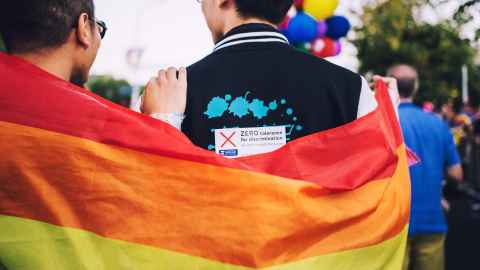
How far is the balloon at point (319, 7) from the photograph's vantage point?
17.8 ft

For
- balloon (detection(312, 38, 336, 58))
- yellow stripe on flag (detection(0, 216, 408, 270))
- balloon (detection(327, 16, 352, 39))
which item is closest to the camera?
yellow stripe on flag (detection(0, 216, 408, 270))

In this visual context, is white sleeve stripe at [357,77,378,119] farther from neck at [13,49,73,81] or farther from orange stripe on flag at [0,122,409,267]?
neck at [13,49,73,81]

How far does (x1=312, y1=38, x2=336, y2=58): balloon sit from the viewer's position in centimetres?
576

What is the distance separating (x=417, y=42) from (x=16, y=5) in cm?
3080

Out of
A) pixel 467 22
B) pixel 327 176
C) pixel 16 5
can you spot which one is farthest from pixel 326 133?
pixel 467 22

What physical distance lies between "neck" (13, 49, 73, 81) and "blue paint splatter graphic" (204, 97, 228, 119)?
1.64 ft

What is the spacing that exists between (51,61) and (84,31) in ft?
0.53

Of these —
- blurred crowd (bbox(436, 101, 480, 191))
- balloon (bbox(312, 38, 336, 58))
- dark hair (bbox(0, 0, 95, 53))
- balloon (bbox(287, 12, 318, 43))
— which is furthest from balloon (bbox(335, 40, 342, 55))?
blurred crowd (bbox(436, 101, 480, 191))

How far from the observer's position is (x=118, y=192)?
183 centimetres

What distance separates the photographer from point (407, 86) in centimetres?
486

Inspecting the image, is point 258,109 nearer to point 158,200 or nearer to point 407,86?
point 158,200

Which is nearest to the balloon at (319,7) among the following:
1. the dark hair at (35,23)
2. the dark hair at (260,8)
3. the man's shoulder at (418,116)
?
the man's shoulder at (418,116)

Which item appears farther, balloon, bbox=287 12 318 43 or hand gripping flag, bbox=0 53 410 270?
balloon, bbox=287 12 318 43

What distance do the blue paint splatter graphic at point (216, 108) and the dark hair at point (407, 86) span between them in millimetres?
3120
